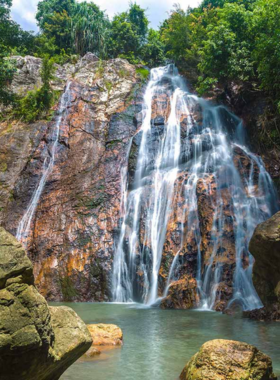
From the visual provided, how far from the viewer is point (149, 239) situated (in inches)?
521

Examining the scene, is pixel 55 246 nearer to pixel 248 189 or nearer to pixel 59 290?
pixel 59 290

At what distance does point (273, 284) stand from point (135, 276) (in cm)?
546

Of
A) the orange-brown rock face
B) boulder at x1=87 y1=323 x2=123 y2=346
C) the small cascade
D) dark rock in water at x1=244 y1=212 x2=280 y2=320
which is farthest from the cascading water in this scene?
boulder at x1=87 y1=323 x2=123 y2=346

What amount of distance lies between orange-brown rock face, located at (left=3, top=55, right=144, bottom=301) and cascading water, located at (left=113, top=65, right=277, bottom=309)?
821 mm

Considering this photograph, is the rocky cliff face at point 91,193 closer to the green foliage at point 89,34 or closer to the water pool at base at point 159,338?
the water pool at base at point 159,338

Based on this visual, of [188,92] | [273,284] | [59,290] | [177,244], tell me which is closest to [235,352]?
[273,284]

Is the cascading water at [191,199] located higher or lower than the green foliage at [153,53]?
lower

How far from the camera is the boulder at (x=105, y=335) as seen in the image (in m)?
6.32

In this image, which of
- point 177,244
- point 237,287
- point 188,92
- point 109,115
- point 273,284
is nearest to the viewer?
point 273,284

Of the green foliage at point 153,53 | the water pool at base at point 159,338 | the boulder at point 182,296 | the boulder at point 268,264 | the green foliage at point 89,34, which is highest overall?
the green foliage at point 89,34

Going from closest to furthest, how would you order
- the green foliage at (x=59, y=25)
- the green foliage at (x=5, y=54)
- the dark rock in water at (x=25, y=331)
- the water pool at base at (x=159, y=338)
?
the dark rock in water at (x=25, y=331) → the water pool at base at (x=159, y=338) → the green foliage at (x=5, y=54) → the green foliage at (x=59, y=25)

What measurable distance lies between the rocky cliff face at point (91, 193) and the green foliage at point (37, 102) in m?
0.79

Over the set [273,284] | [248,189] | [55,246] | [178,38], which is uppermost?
[178,38]

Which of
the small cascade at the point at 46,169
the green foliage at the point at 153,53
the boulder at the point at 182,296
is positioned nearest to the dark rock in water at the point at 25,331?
the boulder at the point at 182,296
